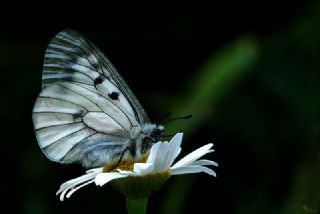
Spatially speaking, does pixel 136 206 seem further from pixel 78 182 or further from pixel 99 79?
pixel 99 79

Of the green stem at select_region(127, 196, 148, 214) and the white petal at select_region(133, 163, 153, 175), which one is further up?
the white petal at select_region(133, 163, 153, 175)

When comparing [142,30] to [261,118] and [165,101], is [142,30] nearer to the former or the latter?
[165,101]

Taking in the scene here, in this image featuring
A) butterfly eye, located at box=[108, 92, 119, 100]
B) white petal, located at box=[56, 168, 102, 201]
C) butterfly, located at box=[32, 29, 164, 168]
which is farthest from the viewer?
butterfly eye, located at box=[108, 92, 119, 100]

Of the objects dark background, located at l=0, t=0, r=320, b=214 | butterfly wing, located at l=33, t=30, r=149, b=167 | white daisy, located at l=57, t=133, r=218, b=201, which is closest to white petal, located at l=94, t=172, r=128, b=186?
white daisy, located at l=57, t=133, r=218, b=201

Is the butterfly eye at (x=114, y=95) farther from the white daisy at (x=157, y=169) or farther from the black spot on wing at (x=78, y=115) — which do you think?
the white daisy at (x=157, y=169)

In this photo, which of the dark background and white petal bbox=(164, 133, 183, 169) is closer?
white petal bbox=(164, 133, 183, 169)

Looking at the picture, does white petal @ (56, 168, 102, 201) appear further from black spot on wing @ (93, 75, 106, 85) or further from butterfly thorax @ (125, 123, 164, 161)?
Answer: black spot on wing @ (93, 75, 106, 85)

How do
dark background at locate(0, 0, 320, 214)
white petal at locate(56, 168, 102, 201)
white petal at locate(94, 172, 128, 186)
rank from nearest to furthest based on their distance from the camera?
white petal at locate(94, 172, 128, 186) → white petal at locate(56, 168, 102, 201) → dark background at locate(0, 0, 320, 214)

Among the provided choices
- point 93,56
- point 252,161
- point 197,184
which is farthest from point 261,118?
point 93,56
